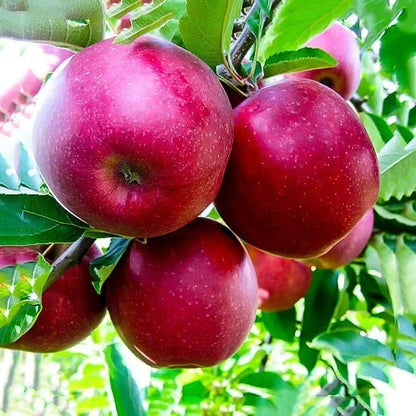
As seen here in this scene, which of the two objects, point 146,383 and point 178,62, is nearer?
point 178,62

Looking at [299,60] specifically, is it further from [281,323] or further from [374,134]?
[281,323]

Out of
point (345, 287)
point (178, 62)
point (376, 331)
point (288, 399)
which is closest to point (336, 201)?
point (178, 62)

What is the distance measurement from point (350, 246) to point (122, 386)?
46cm

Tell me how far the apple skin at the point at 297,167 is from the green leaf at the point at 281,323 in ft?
2.23

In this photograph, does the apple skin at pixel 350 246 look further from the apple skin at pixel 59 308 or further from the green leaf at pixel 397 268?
the apple skin at pixel 59 308

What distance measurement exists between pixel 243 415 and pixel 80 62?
2.79 ft

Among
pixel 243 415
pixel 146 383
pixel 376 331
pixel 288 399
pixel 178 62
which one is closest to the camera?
pixel 288 399

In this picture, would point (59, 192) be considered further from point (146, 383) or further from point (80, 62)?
point (146, 383)

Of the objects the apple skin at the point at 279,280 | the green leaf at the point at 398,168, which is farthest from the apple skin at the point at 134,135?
the apple skin at the point at 279,280

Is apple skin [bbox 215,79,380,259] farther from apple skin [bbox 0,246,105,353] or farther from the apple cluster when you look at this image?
apple skin [bbox 0,246,105,353]

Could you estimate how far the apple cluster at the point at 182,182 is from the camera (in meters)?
0.60

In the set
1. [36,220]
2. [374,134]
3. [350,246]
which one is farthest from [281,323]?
[36,220]

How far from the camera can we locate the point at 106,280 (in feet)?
2.82

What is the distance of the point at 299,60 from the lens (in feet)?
2.38
